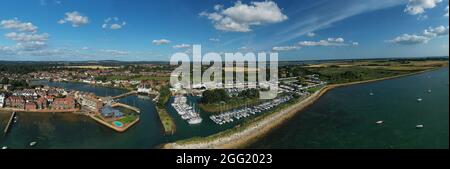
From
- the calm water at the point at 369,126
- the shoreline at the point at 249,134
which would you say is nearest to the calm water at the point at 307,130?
the calm water at the point at 369,126

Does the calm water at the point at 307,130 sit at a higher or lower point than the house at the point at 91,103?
lower

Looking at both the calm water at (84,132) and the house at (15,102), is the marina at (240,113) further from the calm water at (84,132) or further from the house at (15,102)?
the house at (15,102)

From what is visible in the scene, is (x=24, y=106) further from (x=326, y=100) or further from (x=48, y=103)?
(x=326, y=100)

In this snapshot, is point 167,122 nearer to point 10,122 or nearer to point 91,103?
point 91,103

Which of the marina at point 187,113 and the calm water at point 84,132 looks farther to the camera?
the marina at point 187,113

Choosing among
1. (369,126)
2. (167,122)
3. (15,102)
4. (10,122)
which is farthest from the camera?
(15,102)

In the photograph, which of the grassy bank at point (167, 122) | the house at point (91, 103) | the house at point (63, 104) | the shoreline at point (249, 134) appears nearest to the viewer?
the shoreline at point (249, 134)

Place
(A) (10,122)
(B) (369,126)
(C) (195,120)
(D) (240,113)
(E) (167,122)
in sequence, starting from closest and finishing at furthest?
1. (B) (369,126)
2. (E) (167,122)
3. (C) (195,120)
4. (A) (10,122)
5. (D) (240,113)

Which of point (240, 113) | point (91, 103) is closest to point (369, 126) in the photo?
point (240, 113)
